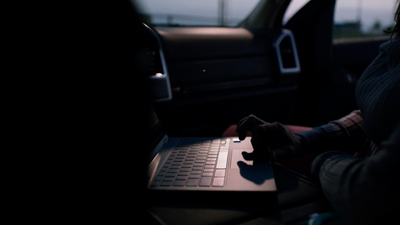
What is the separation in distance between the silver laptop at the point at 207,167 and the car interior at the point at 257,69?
51 cm

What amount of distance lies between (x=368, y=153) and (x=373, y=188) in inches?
22.2

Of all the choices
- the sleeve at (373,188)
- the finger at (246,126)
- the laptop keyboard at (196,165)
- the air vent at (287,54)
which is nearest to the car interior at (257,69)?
the air vent at (287,54)

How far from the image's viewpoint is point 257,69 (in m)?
2.46

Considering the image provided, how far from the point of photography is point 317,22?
2775 mm

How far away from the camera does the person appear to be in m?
0.57

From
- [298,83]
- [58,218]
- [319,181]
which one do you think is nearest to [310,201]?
[319,181]

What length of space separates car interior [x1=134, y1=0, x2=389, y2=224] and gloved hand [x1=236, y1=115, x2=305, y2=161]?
0.63 m

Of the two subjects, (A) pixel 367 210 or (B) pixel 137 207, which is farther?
(B) pixel 137 207

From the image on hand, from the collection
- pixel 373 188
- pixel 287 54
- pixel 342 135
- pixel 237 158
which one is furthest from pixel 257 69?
pixel 373 188

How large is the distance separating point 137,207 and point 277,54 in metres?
2.08

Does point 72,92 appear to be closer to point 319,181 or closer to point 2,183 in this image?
point 2,183

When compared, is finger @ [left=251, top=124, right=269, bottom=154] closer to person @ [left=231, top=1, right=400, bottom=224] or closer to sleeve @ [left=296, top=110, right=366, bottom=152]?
person @ [left=231, top=1, right=400, bottom=224]

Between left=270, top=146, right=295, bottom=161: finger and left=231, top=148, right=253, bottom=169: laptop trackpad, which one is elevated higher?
left=231, top=148, right=253, bottom=169: laptop trackpad

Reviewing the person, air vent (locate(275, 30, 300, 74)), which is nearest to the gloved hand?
the person
